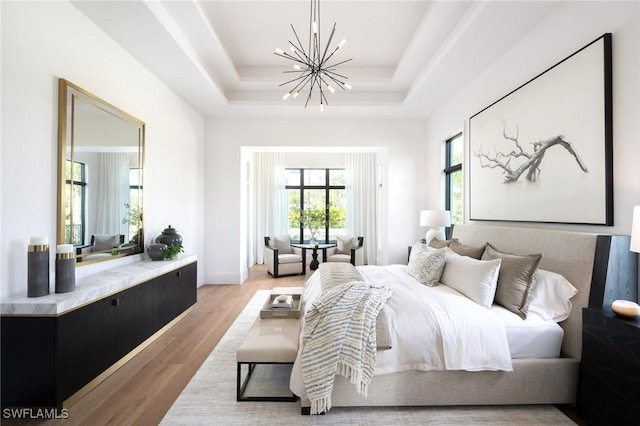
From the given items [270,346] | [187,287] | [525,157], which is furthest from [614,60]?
[187,287]

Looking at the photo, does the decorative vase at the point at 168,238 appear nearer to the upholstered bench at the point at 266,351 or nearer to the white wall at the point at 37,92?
the white wall at the point at 37,92

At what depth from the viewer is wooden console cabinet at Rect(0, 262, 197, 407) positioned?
5.80ft

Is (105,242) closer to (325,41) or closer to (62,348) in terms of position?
(62,348)

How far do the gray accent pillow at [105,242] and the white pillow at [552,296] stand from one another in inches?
141

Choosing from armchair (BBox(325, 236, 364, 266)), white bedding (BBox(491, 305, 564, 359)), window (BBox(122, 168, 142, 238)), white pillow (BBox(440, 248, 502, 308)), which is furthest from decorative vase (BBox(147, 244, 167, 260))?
armchair (BBox(325, 236, 364, 266))

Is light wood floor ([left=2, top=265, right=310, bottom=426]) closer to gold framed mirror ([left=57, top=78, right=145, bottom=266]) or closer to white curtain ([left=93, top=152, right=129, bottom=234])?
gold framed mirror ([left=57, top=78, right=145, bottom=266])

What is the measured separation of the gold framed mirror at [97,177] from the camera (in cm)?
228

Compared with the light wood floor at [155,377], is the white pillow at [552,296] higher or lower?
higher

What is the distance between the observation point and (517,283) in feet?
6.97

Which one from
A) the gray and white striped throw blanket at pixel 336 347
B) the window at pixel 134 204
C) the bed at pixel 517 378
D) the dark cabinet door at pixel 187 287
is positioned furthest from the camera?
the dark cabinet door at pixel 187 287

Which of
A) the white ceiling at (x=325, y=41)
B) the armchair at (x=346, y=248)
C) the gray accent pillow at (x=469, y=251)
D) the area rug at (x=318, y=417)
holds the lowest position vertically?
the area rug at (x=318, y=417)

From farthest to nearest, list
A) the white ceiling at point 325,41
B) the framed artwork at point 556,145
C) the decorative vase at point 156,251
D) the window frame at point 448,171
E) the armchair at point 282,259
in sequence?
the armchair at point 282,259 < the window frame at point 448,171 < the decorative vase at point 156,251 < the white ceiling at point 325,41 < the framed artwork at point 556,145

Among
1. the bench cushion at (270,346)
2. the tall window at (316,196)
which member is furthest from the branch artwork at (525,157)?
the tall window at (316,196)

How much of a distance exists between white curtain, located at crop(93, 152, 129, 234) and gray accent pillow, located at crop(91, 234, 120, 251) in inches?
1.6
